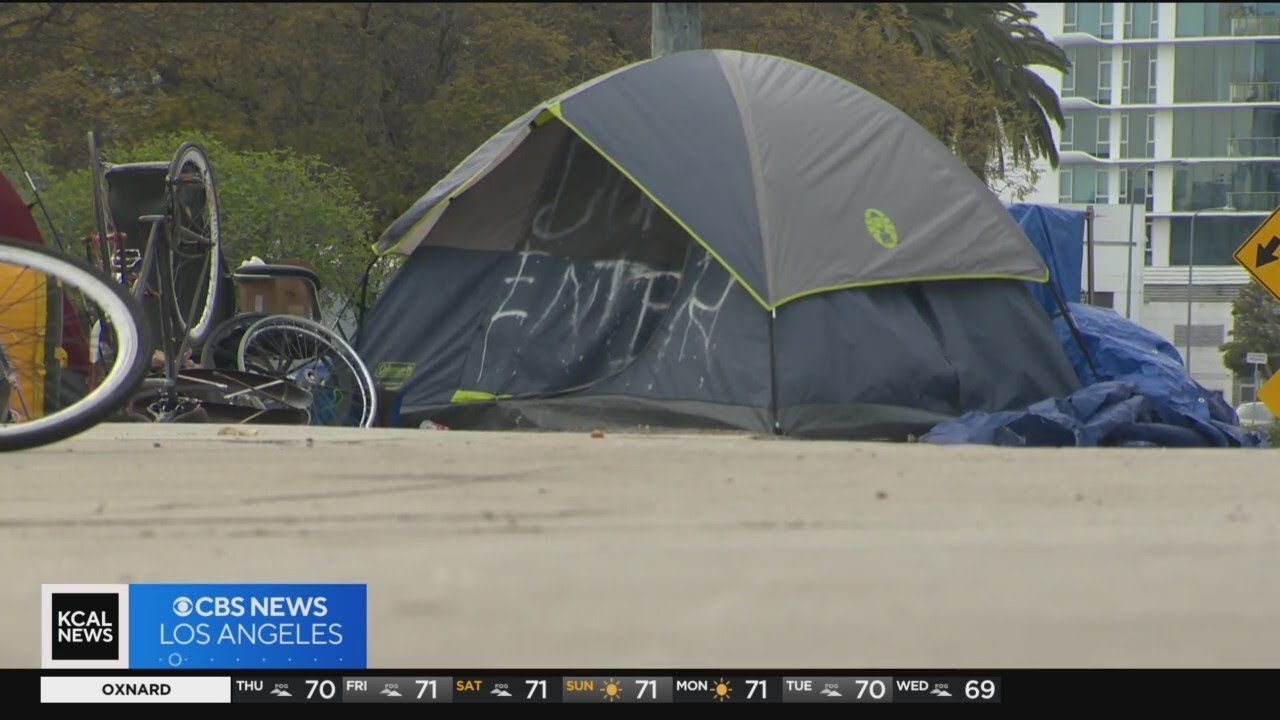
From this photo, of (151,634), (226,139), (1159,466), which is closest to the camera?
(151,634)

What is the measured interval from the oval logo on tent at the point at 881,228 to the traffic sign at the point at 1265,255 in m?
2.23

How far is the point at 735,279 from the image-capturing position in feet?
28.9

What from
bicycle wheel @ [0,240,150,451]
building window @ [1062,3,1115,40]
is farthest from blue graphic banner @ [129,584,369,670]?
building window @ [1062,3,1115,40]

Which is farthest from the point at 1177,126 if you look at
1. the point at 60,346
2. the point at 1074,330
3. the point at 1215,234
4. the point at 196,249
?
the point at 60,346

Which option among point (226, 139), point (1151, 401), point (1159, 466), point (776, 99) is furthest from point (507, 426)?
point (226, 139)

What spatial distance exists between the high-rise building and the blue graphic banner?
62.1 m

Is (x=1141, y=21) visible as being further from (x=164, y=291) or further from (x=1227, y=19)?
(x=164, y=291)

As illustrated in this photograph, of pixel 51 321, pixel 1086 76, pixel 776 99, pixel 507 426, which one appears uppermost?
pixel 1086 76

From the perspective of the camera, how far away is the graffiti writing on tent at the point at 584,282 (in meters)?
9.23

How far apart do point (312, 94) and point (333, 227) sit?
241 inches

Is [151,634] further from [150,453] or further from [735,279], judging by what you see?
[735,279]

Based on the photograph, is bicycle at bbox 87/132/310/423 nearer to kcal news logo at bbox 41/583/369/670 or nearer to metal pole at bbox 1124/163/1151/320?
kcal news logo at bbox 41/583/369/670

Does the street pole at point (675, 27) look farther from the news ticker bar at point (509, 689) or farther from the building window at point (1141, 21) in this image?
the building window at point (1141, 21)

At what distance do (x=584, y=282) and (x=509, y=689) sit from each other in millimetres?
7217
